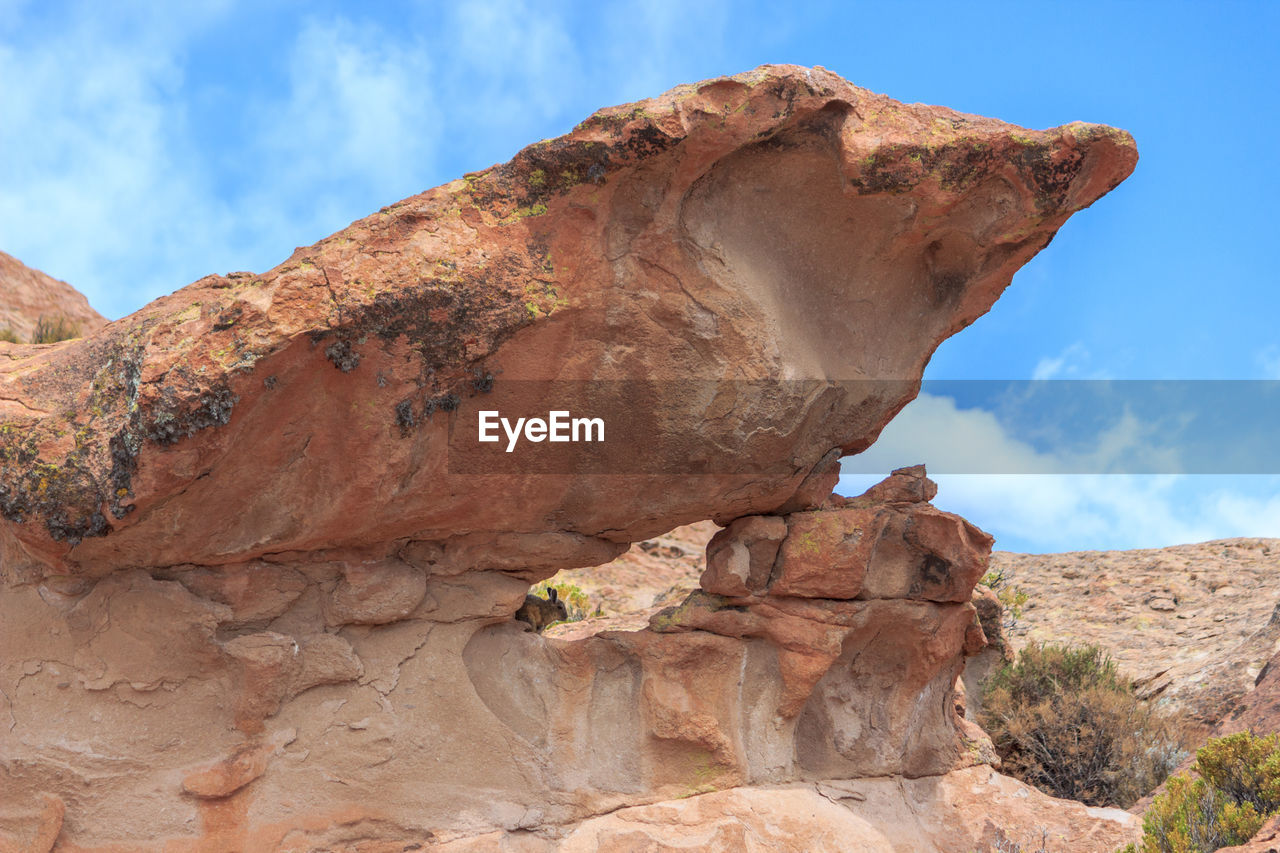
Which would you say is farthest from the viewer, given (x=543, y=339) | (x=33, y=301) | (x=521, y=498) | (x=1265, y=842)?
(x=33, y=301)

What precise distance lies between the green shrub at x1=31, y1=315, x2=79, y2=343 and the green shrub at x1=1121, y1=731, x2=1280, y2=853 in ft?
52.5

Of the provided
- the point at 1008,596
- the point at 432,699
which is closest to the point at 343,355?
the point at 432,699

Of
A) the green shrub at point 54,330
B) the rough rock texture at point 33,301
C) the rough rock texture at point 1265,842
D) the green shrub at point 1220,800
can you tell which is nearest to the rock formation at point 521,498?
the green shrub at point 1220,800

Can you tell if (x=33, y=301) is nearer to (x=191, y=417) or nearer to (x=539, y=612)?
(x=539, y=612)

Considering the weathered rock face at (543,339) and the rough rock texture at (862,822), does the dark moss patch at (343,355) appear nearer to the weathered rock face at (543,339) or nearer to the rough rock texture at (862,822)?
the weathered rock face at (543,339)

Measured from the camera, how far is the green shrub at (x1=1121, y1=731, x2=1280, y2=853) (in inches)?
213

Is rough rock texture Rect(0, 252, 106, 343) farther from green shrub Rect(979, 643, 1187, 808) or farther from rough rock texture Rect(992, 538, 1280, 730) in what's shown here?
rough rock texture Rect(992, 538, 1280, 730)

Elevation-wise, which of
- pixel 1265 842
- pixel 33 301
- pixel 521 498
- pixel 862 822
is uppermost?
pixel 33 301

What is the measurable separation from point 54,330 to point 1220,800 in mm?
17953

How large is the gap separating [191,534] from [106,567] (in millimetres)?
641

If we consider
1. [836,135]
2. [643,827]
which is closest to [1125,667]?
[643,827]

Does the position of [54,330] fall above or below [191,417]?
above

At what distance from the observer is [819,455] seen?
6590 mm

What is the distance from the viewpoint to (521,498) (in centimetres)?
605
